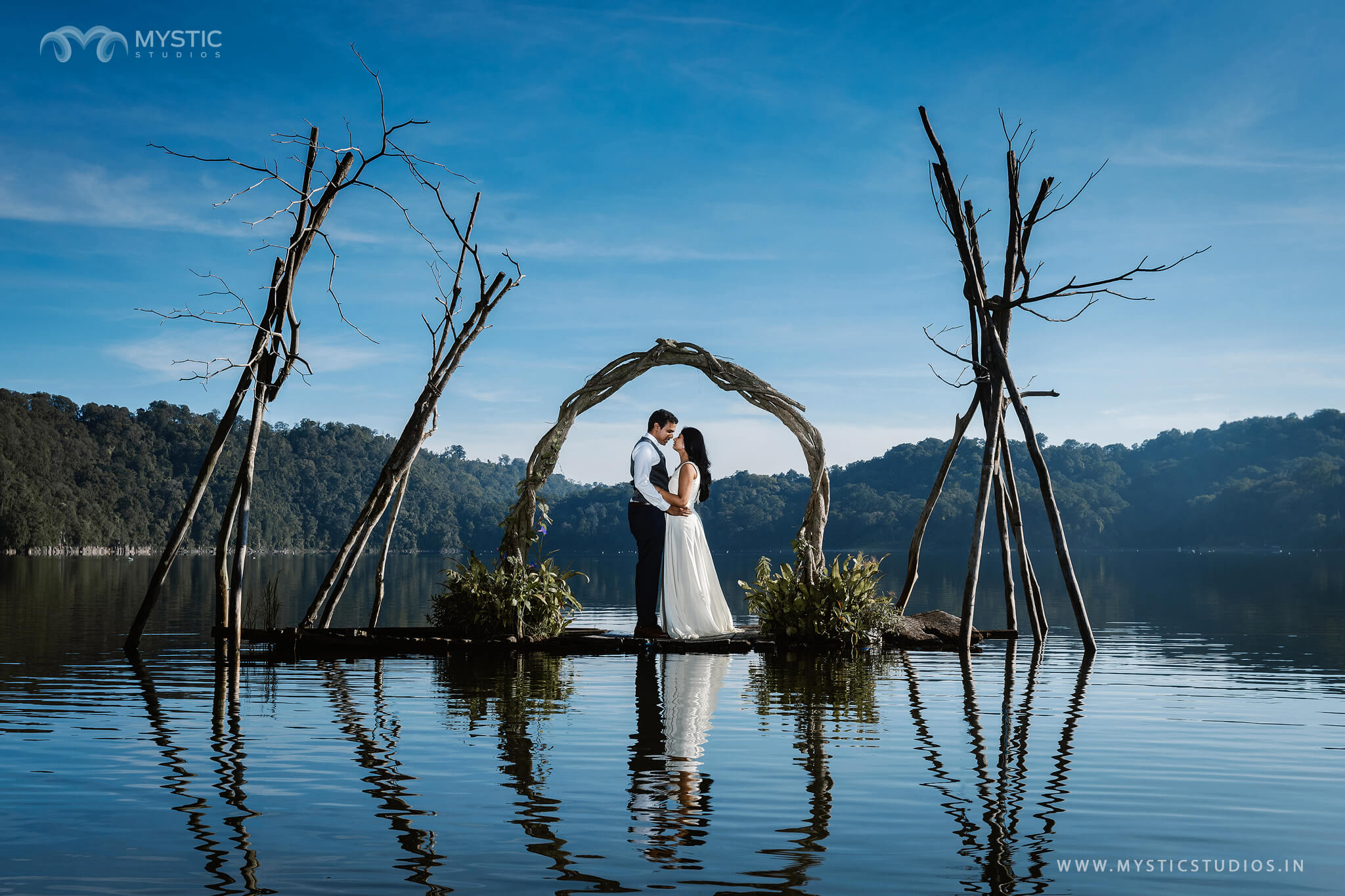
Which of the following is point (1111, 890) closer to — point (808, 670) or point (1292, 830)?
point (1292, 830)

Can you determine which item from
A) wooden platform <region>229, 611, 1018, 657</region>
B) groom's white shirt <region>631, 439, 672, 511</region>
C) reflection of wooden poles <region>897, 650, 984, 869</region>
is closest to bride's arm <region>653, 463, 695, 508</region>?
groom's white shirt <region>631, 439, 672, 511</region>

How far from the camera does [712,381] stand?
14.3 meters

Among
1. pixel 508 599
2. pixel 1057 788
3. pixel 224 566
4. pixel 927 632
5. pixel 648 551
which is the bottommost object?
pixel 1057 788

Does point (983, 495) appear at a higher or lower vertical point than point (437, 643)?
higher

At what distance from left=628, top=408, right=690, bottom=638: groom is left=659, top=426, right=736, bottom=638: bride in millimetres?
116

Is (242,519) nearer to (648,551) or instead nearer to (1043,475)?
(648,551)

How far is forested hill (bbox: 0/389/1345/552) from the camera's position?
101125mm

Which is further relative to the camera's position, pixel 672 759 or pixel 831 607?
pixel 831 607

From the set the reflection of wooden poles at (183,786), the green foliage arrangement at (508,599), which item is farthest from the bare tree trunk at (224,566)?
the green foliage arrangement at (508,599)

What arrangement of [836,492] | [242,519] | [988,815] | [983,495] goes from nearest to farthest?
[988,815] < [242,519] < [983,495] < [836,492]

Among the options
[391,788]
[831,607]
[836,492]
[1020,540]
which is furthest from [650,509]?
[836,492]

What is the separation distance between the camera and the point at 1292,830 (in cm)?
573

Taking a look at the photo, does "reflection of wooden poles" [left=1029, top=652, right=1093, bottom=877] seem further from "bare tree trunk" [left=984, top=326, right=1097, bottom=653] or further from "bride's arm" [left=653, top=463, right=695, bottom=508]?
"bride's arm" [left=653, top=463, right=695, bottom=508]

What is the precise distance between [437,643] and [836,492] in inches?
3802
